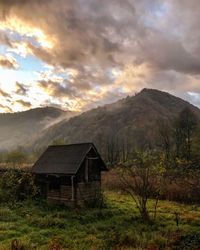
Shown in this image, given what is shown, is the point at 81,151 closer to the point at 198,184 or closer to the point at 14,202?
the point at 14,202

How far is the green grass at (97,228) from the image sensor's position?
17.2 m

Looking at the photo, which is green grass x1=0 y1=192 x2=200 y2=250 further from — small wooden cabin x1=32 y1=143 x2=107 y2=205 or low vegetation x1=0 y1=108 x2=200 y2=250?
small wooden cabin x1=32 y1=143 x2=107 y2=205

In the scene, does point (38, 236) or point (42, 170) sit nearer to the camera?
point (38, 236)

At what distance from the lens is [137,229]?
840 inches

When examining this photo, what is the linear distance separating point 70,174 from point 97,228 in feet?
30.1

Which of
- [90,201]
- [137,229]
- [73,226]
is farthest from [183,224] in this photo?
[90,201]

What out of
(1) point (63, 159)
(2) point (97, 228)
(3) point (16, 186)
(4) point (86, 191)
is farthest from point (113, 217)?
(3) point (16, 186)

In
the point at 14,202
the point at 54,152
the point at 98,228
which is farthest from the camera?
the point at 54,152

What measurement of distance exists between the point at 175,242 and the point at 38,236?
765cm

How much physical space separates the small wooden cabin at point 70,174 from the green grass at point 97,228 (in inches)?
72.9

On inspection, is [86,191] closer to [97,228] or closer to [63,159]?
[63,159]

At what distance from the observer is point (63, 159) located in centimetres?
3278

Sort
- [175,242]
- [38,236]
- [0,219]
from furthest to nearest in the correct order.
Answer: [0,219] → [38,236] → [175,242]

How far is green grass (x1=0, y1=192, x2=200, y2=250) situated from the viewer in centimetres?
1716
